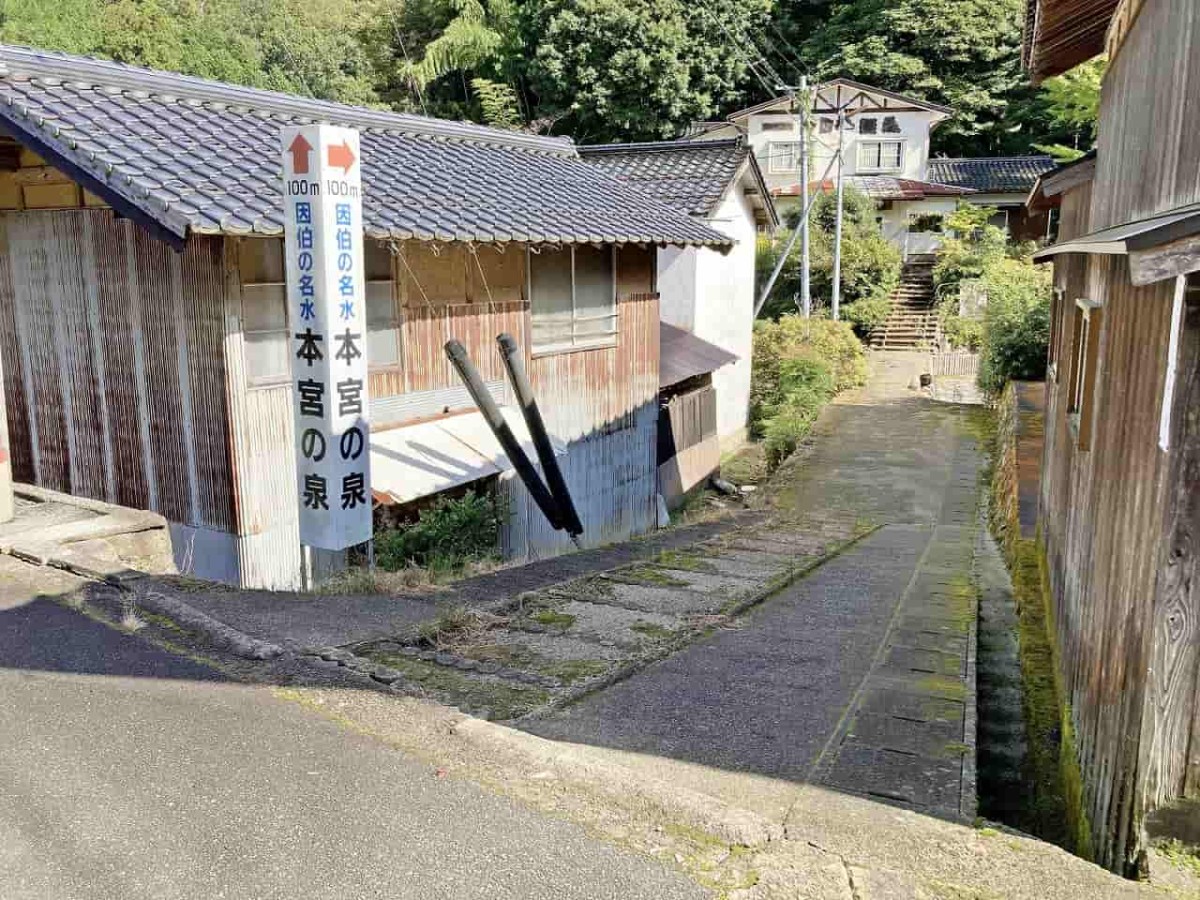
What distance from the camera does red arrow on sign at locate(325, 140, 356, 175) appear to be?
7.75m

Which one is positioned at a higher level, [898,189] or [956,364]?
[898,189]

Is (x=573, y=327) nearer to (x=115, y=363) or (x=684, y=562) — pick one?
(x=684, y=562)

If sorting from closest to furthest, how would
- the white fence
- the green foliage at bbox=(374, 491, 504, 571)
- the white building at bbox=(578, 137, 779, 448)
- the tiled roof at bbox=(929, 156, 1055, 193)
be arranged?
the green foliage at bbox=(374, 491, 504, 571) → the white building at bbox=(578, 137, 779, 448) → the white fence → the tiled roof at bbox=(929, 156, 1055, 193)

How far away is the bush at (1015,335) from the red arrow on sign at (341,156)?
612 inches

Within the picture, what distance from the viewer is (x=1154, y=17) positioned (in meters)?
5.92

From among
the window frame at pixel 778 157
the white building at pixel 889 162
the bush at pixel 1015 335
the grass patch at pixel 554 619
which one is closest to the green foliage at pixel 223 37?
the white building at pixel 889 162

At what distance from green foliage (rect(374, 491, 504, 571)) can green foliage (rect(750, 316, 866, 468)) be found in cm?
1084

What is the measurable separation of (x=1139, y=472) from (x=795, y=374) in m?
21.3

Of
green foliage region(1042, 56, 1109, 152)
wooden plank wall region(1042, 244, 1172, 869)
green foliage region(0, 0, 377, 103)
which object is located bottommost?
wooden plank wall region(1042, 244, 1172, 869)

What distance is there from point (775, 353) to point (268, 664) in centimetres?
2282

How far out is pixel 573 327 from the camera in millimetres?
14625

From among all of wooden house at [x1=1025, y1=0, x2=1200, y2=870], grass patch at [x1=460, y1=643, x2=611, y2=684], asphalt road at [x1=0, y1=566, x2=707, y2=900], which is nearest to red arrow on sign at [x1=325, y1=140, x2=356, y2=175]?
grass patch at [x1=460, y1=643, x2=611, y2=684]

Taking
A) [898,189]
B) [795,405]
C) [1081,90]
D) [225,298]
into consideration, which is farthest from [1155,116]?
[898,189]

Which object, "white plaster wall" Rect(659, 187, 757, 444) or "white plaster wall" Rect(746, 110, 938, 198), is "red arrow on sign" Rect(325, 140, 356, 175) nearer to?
"white plaster wall" Rect(659, 187, 757, 444)
